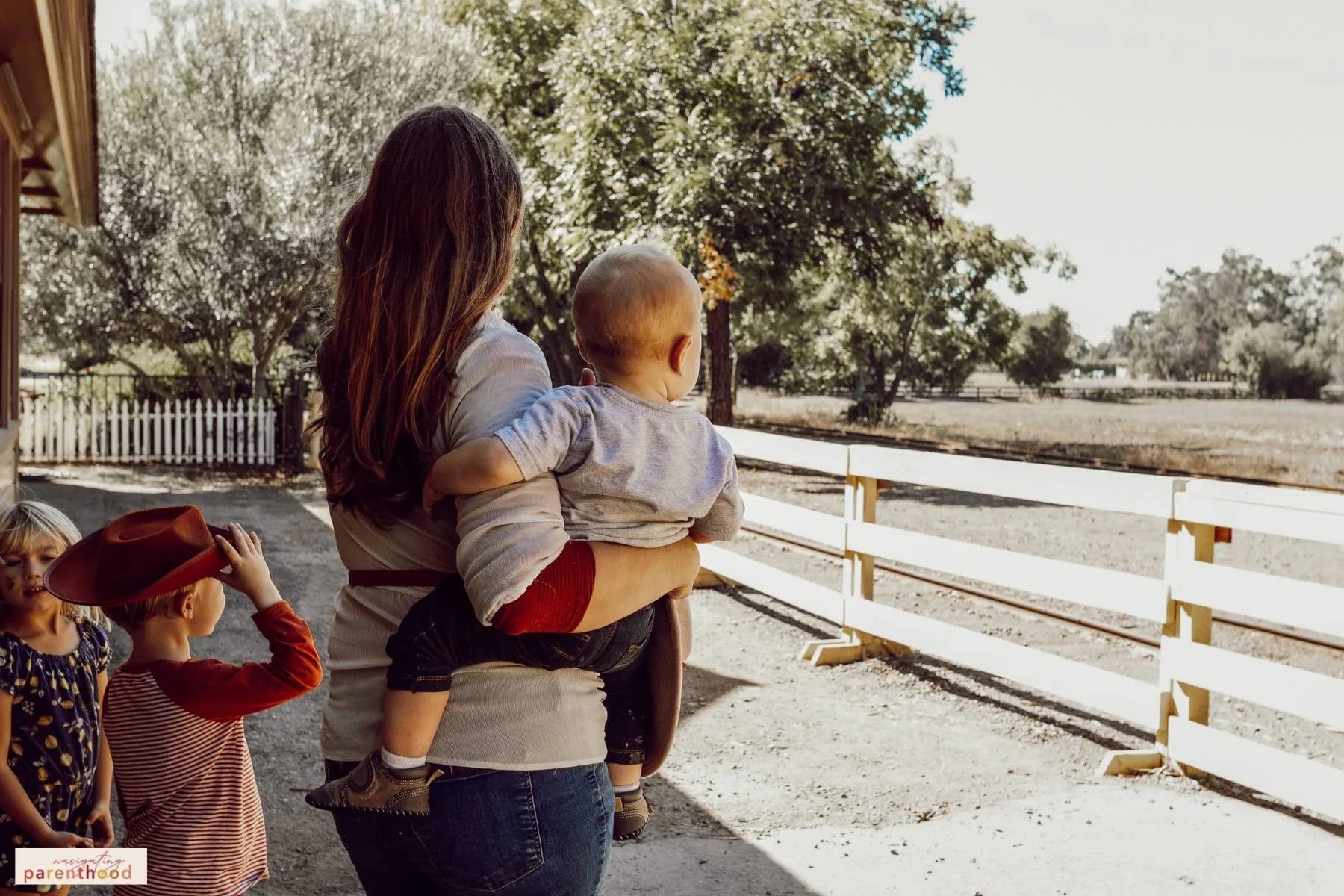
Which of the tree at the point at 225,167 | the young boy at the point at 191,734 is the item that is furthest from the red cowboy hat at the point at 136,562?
the tree at the point at 225,167

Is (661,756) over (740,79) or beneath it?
beneath

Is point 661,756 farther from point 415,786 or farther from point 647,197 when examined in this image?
point 647,197

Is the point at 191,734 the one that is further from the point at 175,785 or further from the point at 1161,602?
the point at 1161,602

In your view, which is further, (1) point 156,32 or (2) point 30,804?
(1) point 156,32

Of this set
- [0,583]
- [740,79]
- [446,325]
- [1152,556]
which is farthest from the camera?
[740,79]

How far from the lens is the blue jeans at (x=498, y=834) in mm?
1668

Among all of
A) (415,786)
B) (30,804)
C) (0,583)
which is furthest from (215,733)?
(415,786)

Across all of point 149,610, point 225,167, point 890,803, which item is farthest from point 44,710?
point 225,167

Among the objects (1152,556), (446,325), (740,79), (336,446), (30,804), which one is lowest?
(1152,556)

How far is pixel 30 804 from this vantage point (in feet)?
8.70

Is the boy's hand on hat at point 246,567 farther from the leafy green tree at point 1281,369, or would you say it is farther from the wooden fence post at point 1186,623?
the leafy green tree at point 1281,369

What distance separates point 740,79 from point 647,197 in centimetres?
242

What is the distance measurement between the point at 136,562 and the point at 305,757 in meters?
3.96

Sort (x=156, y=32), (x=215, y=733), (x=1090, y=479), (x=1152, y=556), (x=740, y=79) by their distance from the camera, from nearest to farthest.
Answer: (x=215, y=733) < (x=1090, y=479) < (x=1152, y=556) < (x=740, y=79) < (x=156, y=32)
